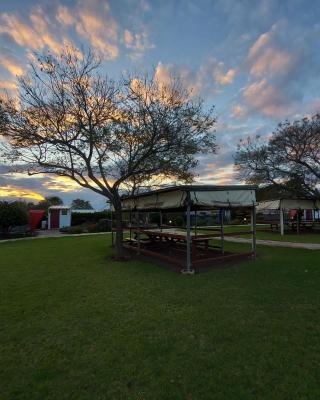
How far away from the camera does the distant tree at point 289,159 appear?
61.3 feet

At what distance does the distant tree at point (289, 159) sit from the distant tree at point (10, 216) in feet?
52.5

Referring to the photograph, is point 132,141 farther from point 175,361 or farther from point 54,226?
point 54,226

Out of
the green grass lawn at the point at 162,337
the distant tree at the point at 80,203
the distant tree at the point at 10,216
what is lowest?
the green grass lawn at the point at 162,337

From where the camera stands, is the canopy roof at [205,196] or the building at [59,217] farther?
the building at [59,217]

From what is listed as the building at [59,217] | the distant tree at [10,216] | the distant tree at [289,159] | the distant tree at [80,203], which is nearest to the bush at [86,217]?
the building at [59,217]

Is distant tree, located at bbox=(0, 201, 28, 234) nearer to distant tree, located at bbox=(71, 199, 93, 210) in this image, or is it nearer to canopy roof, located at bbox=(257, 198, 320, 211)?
canopy roof, located at bbox=(257, 198, 320, 211)

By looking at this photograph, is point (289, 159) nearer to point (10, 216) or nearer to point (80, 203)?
point (10, 216)

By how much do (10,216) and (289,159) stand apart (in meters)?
19.2

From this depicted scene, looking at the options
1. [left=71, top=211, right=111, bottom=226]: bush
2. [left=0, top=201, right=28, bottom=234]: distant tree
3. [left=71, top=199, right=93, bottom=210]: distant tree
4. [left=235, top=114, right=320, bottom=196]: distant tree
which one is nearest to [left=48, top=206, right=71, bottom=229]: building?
[left=71, top=211, right=111, bottom=226]: bush

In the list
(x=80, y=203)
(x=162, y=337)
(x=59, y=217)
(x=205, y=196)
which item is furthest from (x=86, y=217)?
(x=80, y=203)

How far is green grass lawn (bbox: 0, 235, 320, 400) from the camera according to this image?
255 centimetres

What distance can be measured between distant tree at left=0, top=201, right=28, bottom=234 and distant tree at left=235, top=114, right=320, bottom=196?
15992 mm

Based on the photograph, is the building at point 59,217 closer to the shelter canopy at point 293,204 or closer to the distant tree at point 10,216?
the distant tree at point 10,216

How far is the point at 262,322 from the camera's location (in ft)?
12.9
